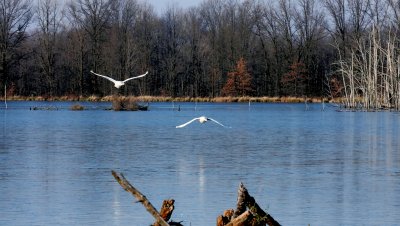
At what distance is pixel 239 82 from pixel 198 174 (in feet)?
198

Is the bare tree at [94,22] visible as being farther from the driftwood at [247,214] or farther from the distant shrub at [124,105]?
the driftwood at [247,214]

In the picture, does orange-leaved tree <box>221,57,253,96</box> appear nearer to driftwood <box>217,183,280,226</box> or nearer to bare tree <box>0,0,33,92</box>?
bare tree <box>0,0,33,92</box>

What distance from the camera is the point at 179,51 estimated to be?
87.8 m

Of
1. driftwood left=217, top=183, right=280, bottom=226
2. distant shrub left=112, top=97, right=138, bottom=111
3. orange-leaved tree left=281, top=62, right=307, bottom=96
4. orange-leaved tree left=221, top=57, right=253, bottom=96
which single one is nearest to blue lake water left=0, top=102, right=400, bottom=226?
driftwood left=217, top=183, right=280, bottom=226

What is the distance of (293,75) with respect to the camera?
252ft

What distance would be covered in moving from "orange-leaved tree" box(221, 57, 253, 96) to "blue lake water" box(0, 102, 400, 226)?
43.9 meters

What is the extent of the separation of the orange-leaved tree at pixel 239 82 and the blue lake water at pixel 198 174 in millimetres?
43884

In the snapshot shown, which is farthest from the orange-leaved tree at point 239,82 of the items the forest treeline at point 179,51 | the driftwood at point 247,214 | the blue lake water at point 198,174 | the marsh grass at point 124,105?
the driftwood at point 247,214

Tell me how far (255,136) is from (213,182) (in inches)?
574

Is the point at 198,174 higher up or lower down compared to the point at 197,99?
lower down

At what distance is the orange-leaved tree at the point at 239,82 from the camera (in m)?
77.0

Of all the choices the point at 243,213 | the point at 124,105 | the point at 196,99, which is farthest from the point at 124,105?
the point at 243,213

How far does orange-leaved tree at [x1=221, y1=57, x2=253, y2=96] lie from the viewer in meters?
77.0

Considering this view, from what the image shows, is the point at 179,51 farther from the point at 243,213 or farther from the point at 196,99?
the point at 243,213
